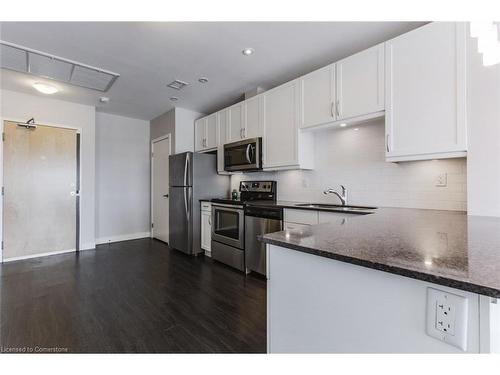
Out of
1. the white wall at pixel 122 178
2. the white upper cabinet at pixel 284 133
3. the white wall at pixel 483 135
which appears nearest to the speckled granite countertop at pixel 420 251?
the white wall at pixel 483 135

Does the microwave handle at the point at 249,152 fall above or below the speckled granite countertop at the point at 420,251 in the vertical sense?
above

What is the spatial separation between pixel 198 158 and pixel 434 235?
11.1 ft

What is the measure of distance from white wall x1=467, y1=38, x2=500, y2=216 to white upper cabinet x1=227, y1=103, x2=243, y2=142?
8.05 ft

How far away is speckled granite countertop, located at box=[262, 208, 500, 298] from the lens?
1.82 feet

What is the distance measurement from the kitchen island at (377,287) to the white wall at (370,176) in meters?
1.20

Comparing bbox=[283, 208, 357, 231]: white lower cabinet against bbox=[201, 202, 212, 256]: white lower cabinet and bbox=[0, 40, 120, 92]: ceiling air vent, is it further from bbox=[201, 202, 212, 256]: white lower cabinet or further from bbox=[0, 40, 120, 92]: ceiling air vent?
bbox=[0, 40, 120, 92]: ceiling air vent

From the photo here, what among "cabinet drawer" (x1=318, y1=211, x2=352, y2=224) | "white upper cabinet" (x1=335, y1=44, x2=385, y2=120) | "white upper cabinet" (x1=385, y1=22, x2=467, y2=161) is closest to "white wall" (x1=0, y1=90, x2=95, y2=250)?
"cabinet drawer" (x1=318, y1=211, x2=352, y2=224)

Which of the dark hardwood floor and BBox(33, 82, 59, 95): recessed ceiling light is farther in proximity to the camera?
BBox(33, 82, 59, 95): recessed ceiling light

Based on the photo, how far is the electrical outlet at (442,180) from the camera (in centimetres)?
210

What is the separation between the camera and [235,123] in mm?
3615

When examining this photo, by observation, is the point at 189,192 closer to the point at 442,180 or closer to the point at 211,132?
the point at 211,132

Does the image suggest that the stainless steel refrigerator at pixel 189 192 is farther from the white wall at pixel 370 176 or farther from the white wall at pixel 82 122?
the white wall at pixel 82 122

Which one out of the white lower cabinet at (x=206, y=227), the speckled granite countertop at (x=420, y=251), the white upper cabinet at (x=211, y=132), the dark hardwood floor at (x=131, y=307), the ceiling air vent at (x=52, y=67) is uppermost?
the ceiling air vent at (x=52, y=67)
